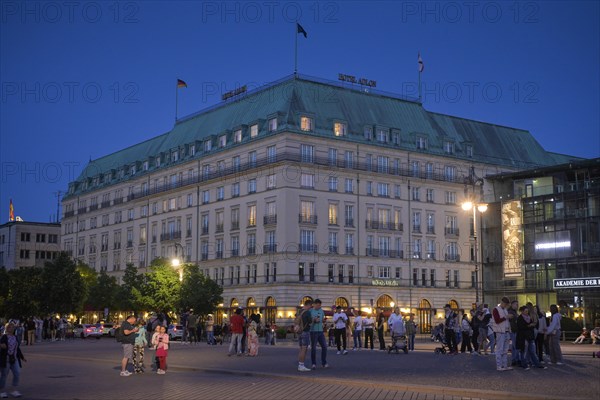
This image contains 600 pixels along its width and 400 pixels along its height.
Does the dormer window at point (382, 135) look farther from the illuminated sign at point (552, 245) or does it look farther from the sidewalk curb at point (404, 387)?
the sidewalk curb at point (404, 387)

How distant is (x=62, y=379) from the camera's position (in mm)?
22906

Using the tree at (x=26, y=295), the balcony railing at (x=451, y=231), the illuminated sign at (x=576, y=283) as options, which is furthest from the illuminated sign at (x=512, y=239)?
the tree at (x=26, y=295)

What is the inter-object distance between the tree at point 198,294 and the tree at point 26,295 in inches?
498

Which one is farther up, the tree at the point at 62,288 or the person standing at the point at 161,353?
the tree at the point at 62,288

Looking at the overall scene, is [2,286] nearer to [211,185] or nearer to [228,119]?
[211,185]

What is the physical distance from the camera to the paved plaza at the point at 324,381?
1796 centimetres

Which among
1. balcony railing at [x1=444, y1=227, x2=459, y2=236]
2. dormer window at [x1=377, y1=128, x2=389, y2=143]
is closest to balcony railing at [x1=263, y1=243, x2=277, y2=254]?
dormer window at [x1=377, y1=128, x2=389, y2=143]

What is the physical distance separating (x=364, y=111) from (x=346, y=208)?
12662 mm

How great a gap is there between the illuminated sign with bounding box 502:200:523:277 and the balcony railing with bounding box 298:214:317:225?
67.4 ft

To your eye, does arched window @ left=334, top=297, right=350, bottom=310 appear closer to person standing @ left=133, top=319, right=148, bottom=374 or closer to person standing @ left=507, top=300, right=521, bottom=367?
person standing @ left=507, top=300, right=521, bottom=367

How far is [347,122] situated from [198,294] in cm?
2662

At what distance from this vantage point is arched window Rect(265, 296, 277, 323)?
3132 inches

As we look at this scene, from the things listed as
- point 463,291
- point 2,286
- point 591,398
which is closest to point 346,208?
point 463,291

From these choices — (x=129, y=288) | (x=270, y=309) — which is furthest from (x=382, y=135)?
(x=129, y=288)
